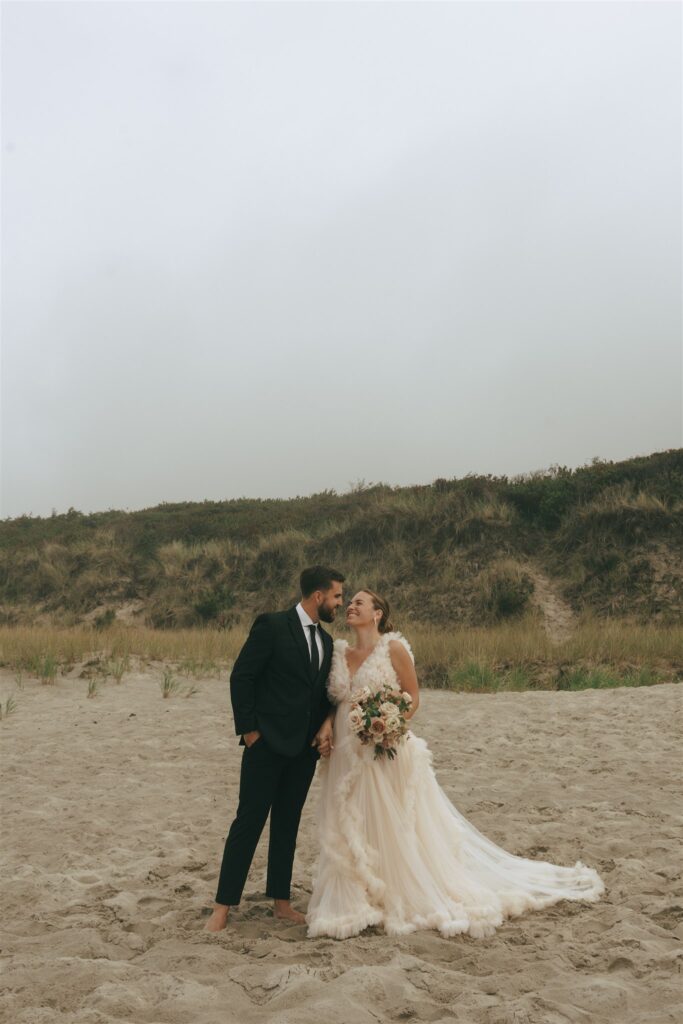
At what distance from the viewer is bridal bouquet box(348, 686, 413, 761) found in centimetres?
544

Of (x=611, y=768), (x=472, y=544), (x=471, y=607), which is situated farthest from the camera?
(x=472, y=544)

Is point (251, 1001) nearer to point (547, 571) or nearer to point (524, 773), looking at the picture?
point (524, 773)

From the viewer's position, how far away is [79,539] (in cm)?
3366

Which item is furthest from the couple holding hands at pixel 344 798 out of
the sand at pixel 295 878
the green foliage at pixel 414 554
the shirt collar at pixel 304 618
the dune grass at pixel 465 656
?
the green foliage at pixel 414 554

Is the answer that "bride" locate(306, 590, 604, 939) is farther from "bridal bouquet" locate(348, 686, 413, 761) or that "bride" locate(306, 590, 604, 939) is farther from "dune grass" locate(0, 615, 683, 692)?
"dune grass" locate(0, 615, 683, 692)

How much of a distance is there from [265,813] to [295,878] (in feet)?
5.48

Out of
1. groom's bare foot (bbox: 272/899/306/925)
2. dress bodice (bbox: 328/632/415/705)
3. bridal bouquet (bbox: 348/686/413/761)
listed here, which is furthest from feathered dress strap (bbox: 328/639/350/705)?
groom's bare foot (bbox: 272/899/306/925)

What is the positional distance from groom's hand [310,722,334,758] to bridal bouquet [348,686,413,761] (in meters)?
0.27

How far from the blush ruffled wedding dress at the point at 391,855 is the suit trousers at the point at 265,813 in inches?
7.7

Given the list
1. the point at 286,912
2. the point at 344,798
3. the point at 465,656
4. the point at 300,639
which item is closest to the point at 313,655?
the point at 300,639

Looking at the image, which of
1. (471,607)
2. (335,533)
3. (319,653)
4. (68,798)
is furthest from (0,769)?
(335,533)

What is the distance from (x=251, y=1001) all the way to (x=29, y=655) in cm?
1233

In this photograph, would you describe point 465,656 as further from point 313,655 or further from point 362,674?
point 313,655

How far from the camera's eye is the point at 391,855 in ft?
18.1
